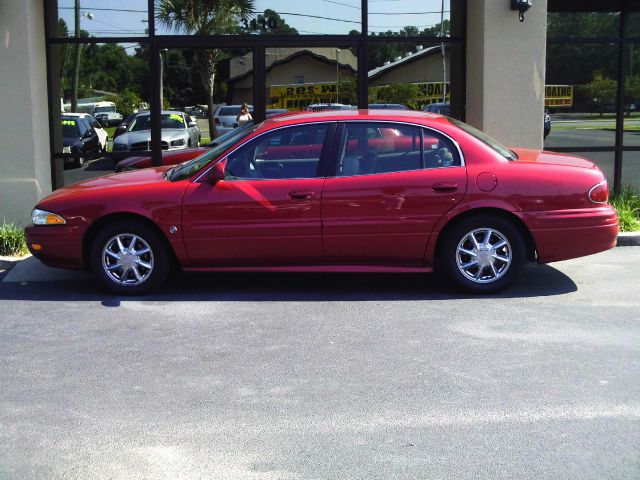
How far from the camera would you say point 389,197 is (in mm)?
7418

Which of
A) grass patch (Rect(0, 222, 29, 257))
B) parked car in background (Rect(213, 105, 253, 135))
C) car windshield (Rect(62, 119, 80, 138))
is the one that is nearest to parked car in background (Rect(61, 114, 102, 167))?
car windshield (Rect(62, 119, 80, 138))

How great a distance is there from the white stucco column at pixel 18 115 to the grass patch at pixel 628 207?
22.5 ft

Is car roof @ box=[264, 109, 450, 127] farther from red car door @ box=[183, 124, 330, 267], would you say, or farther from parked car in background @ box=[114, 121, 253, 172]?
parked car in background @ box=[114, 121, 253, 172]

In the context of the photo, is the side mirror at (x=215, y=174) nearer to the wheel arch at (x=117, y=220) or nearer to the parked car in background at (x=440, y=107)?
the wheel arch at (x=117, y=220)

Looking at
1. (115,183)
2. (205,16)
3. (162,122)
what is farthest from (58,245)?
(205,16)

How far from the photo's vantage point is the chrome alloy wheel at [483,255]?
750 cm

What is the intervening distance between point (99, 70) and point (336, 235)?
19.1 ft

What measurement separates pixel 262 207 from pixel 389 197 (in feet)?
3.48

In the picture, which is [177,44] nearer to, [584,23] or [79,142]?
[79,142]

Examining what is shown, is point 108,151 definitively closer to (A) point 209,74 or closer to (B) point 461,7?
(A) point 209,74

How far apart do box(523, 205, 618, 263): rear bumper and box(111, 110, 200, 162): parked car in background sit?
5.91m

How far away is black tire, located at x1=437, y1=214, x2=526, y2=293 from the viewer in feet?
24.5

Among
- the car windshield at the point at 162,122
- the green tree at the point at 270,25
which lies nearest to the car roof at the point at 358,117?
the green tree at the point at 270,25

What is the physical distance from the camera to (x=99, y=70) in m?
11.9
